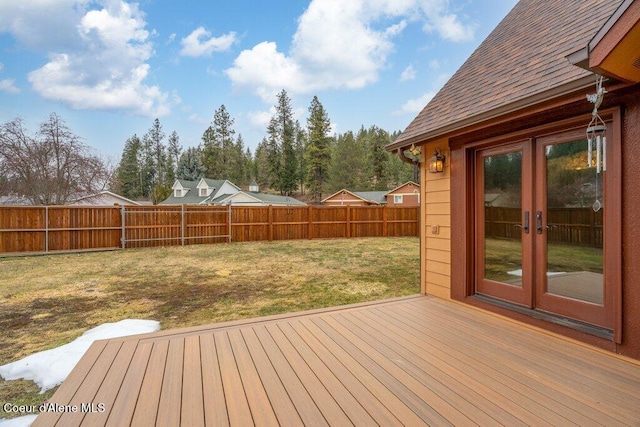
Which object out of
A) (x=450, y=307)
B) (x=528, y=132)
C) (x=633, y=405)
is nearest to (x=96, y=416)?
(x=633, y=405)

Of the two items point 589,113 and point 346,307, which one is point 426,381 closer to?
point 346,307

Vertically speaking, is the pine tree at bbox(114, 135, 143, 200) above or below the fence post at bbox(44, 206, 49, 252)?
above

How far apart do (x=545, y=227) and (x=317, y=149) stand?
29431 mm

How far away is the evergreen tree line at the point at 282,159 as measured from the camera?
3181 cm

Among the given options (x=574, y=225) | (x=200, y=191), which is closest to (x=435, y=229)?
(x=574, y=225)

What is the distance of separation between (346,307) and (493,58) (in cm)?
352

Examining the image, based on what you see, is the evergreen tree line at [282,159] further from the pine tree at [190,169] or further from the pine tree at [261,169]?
the pine tree at [261,169]

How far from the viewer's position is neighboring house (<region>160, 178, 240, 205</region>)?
81.6 ft

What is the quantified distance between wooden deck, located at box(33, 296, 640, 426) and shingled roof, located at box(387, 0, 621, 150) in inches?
76.5

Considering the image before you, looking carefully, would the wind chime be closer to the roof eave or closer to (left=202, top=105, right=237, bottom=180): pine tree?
the roof eave

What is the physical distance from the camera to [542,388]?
5.71 ft

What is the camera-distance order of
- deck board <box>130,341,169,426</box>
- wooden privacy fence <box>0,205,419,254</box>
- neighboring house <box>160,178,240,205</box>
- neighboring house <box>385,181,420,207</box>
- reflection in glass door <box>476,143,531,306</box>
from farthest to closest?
neighboring house <box>385,181,420,207</box> < neighboring house <box>160,178,240,205</box> < wooden privacy fence <box>0,205,419,254</box> < reflection in glass door <box>476,143,531,306</box> < deck board <box>130,341,169,426</box>

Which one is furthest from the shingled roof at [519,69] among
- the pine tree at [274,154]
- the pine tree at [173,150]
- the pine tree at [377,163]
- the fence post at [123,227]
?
the pine tree at [173,150]

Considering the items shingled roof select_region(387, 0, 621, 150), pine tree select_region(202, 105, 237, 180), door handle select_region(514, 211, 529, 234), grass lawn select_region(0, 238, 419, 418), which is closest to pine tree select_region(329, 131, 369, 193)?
pine tree select_region(202, 105, 237, 180)
